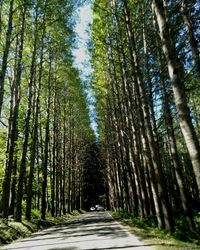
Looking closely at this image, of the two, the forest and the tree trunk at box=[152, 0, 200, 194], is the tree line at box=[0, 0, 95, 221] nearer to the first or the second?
the forest

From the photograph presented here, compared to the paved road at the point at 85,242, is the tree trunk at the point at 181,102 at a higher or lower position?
higher

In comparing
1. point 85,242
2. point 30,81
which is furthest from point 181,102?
point 30,81

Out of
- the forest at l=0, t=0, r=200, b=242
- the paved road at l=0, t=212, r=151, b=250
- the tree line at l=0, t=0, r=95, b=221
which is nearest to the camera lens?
the paved road at l=0, t=212, r=151, b=250

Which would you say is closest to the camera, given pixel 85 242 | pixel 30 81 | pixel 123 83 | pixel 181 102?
pixel 181 102

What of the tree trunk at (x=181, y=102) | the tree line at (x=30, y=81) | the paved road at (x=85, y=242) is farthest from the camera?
the tree line at (x=30, y=81)

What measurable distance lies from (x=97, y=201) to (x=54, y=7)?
57.6m

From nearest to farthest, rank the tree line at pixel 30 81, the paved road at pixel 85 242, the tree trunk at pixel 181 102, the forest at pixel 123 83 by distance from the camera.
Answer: the tree trunk at pixel 181 102, the paved road at pixel 85 242, the forest at pixel 123 83, the tree line at pixel 30 81

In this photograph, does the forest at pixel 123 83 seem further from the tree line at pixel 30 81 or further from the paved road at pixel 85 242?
the paved road at pixel 85 242

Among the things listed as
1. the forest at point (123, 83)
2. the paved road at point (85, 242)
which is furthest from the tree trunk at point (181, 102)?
the paved road at point (85, 242)

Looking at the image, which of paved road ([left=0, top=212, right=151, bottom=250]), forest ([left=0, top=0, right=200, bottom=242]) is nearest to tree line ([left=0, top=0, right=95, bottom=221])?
forest ([left=0, top=0, right=200, bottom=242])

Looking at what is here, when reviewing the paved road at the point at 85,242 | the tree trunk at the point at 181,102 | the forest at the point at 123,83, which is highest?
the forest at the point at 123,83

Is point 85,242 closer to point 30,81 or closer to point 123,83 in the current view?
point 123,83

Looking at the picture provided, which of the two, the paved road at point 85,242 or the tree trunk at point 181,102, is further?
the paved road at point 85,242

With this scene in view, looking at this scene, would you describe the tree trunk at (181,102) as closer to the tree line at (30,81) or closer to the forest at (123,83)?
the forest at (123,83)
